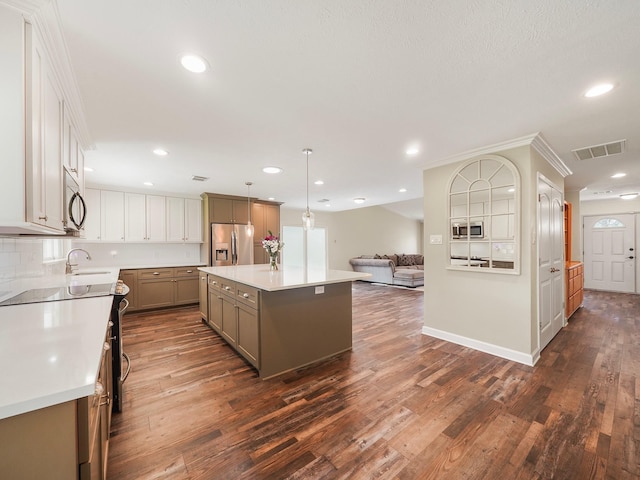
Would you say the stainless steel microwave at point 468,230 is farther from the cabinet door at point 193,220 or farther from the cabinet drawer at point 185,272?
the cabinet door at point 193,220

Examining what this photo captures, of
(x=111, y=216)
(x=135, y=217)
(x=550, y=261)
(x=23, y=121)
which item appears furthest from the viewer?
(x=135, y=217)

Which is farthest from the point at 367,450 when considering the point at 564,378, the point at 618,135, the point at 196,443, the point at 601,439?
the point at 618,135

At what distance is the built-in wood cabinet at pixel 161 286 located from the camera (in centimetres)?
476

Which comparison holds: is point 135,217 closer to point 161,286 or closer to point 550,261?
point 161,286

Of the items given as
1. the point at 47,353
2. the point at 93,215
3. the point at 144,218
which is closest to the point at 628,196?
the point at 47,353

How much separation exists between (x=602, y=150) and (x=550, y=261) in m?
1.34

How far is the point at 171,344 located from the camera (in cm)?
334

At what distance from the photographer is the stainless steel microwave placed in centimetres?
310

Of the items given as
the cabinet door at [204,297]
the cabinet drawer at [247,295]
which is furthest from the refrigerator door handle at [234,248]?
the cabinet drawer at [247,295]

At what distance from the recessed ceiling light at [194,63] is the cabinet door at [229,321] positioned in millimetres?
2213

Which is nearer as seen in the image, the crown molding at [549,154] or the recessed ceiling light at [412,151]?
the crown molding at [549,154]

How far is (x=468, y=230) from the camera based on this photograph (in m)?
3.18

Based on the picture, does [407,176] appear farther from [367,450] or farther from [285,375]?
[367,450]

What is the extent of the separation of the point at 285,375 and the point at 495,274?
8.19ft
